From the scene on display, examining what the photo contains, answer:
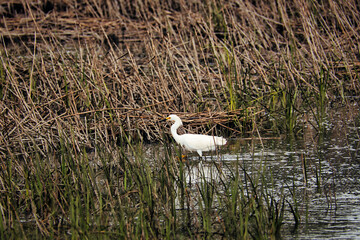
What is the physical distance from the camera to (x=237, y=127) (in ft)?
22.7

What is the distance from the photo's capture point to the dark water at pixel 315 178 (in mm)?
3959

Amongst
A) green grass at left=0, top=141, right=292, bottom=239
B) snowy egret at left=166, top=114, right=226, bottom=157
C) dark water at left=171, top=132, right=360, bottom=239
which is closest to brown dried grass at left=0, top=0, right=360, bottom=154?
snowy egret at left=166, top=114, right=226, bottom=157

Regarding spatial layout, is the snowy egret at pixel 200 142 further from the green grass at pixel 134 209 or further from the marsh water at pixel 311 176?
the green grass at pixel 134 209

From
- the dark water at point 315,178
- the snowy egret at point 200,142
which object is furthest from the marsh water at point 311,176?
the snowy egret at point 200,142

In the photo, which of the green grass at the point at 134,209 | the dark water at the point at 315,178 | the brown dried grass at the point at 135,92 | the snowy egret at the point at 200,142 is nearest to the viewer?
the green grass at the point at 134,209

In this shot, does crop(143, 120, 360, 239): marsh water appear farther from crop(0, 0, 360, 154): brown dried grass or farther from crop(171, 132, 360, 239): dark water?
crop(0, 0, 360, 154): brown dried grass

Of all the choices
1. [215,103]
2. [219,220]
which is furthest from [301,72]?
[219,220]

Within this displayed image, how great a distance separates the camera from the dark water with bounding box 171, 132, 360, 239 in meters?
3.96

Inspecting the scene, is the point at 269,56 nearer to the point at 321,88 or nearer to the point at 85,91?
the point at 321,88

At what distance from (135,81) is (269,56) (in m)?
2.49

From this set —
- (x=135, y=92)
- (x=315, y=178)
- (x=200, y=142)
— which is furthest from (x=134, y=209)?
(x=135, y=92)

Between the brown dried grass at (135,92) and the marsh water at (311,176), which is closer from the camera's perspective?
the marsh water at (311,176)

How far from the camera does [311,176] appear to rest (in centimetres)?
509


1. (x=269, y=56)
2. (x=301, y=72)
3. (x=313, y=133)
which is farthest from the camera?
(x=269, y=56)
